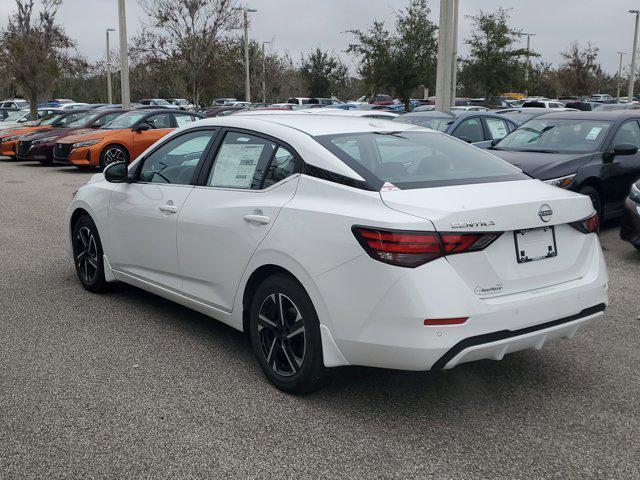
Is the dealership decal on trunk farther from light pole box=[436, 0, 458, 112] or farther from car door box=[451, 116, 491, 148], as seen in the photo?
light pole box=[436, 0, 458, 112]

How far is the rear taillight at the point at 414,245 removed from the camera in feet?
11.3

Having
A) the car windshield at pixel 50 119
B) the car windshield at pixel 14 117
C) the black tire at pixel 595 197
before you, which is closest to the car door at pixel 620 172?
the black tire at pixel 595 197

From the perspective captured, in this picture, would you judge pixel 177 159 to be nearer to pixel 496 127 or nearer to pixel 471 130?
pixel 471 130

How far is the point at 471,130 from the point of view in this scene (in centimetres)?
1306

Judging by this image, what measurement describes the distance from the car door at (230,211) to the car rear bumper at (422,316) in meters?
0.71

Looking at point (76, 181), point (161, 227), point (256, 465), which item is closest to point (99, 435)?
point (256, 465)

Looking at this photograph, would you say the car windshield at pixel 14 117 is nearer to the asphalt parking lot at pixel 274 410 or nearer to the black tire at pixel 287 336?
the asphalt parking lot at pixel 274 410

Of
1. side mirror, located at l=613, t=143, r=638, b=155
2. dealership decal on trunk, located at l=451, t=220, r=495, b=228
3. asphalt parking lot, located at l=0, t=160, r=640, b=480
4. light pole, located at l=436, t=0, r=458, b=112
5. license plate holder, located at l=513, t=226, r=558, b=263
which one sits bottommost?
asphalt parking lot, located at l=0, t=160, r=640, b=480

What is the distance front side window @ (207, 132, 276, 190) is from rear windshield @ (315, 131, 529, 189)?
424 millimetres

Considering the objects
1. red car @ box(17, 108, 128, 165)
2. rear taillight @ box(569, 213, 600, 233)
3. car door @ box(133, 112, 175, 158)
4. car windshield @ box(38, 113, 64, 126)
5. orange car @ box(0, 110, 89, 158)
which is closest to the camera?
rear taillight @ box(569, 213, 600, 233)

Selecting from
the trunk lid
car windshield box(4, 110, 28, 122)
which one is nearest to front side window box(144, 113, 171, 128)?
car windshield box(4, 110, 28, 122)

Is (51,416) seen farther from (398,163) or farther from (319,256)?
(398,163)

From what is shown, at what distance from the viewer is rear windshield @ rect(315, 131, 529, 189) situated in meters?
4.01

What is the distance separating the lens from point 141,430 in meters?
3.70
